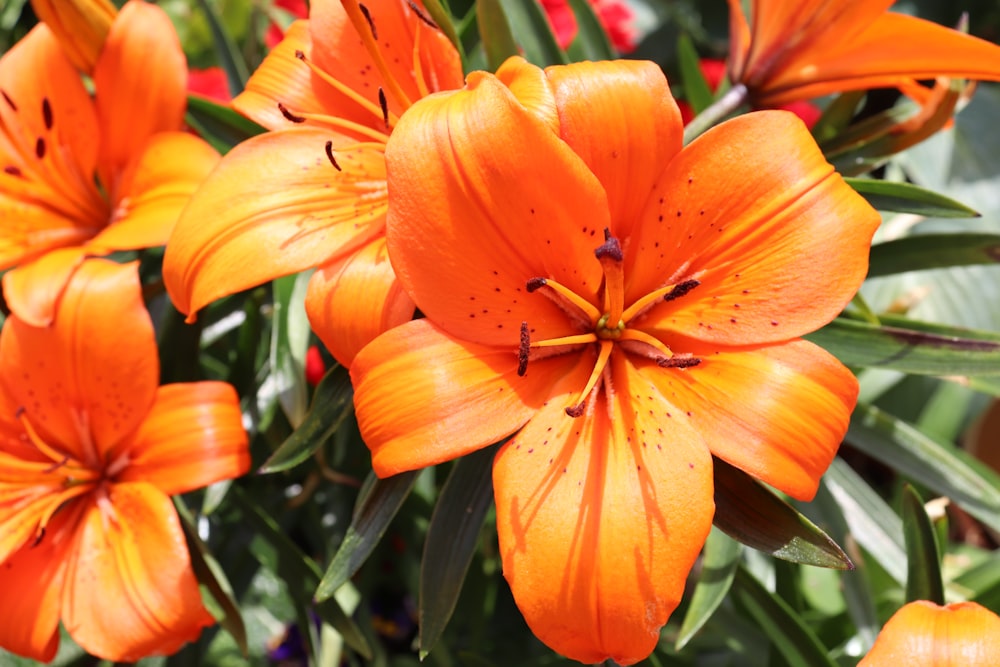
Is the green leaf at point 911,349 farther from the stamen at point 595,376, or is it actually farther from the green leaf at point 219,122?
the green leaf at point 219,122

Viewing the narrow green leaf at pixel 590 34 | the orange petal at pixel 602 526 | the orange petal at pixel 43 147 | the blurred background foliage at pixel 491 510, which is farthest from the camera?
the narrow green leaf at pixel 590 34

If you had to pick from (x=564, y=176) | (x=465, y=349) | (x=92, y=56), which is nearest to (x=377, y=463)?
(x=465, y=349)

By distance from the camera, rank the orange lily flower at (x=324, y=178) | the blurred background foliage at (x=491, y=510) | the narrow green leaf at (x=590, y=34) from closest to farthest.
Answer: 1. the orange lily flower at (x=324, y=178)
2. the blurred background foliage at (x=491, y=510)
3. the narrow green leaf at (x=590, y=34)

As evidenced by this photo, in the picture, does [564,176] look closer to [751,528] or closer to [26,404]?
[751,528]

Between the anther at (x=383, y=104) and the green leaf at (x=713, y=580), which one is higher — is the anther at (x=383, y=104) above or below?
above

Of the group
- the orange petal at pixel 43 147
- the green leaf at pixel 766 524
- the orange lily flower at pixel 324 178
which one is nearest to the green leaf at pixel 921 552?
the green leaf at pixel 766 524

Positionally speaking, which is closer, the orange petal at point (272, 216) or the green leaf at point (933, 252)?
the orange petal at point (272, 216)

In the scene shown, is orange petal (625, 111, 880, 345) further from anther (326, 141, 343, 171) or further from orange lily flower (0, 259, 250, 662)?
orange lily flower (0, 259, 250, 662)
